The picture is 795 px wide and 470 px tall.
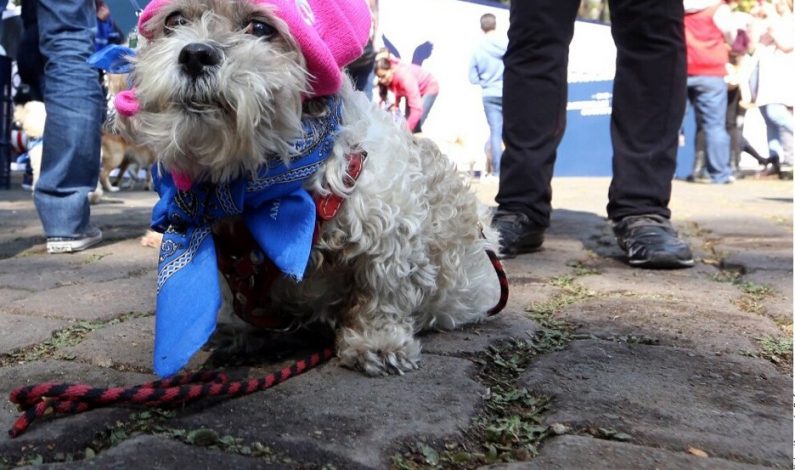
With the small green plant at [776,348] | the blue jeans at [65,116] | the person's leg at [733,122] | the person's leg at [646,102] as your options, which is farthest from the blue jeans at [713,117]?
the small green plant at [776,348]

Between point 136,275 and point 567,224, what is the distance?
280 cm

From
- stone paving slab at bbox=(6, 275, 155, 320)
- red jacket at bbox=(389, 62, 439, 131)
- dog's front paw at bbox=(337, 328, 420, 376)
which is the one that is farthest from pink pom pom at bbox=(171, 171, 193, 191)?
red jacket at bbox=(389, 62, 439, 131)

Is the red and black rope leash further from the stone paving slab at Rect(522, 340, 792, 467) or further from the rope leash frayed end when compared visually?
the stone paving slab at Rect(522, 340, 792, 467)

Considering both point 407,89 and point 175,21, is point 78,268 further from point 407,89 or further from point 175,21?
point 407,89

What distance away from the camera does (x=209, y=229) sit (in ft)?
6.25

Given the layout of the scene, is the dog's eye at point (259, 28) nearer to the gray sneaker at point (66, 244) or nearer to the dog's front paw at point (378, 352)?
the dog's front paw at point (378, 352)

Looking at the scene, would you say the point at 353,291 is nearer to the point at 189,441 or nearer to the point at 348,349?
the point at 348,349

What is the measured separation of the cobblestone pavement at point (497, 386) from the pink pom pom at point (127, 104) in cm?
61

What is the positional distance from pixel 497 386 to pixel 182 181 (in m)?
0.87

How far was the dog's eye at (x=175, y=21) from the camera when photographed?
1.84m

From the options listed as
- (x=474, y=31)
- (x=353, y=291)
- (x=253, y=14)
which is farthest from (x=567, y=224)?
(x=474, y=31)

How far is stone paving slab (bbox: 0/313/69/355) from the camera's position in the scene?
2141 millimetres

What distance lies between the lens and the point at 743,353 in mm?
2094

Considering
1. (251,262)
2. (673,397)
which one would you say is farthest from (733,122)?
(251,262)
